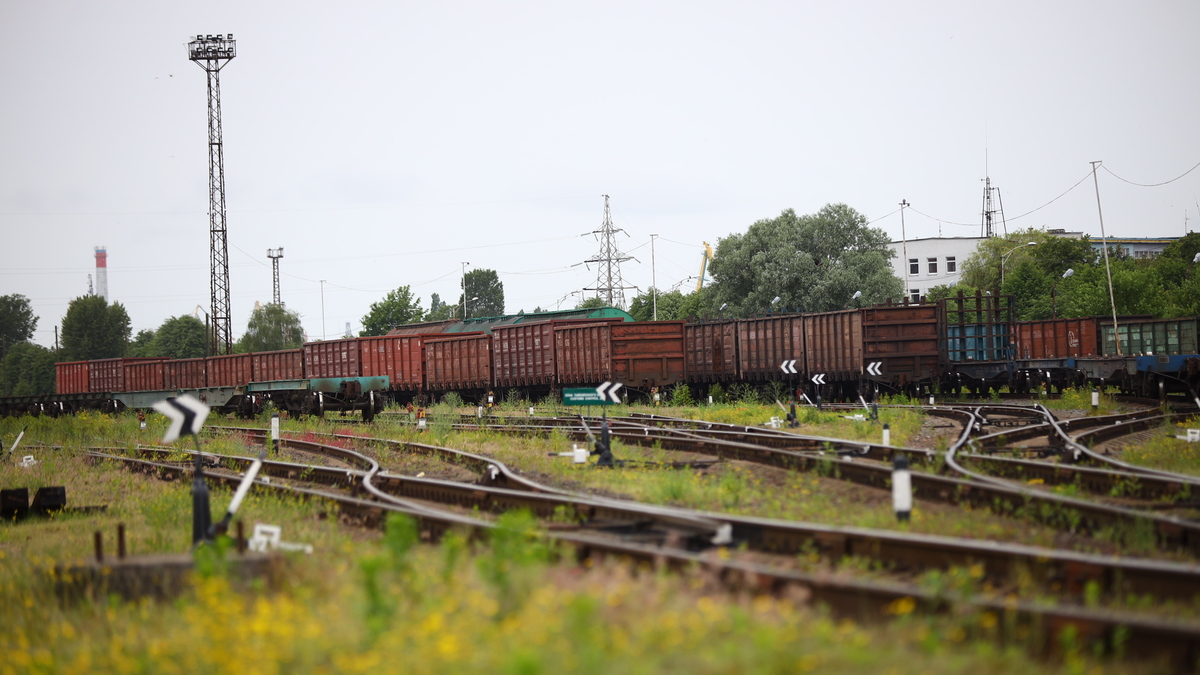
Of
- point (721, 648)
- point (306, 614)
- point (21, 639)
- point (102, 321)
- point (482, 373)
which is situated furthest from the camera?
point (102, 321)

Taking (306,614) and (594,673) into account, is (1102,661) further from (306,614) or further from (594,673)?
(306,614)

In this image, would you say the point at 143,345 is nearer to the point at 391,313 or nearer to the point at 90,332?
the point at 90,332

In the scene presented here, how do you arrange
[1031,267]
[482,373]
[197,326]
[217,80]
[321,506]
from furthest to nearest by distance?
[197,326]
[1031,267]
[217,80]
[482,373]
[321,506]

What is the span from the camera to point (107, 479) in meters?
15.9

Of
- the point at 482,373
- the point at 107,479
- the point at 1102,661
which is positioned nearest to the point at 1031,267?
the point at 482,373

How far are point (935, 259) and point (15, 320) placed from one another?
387 ft

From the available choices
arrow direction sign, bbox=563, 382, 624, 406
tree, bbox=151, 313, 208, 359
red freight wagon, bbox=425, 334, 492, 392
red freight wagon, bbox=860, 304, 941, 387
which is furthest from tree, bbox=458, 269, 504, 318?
arrow direction sign, bbox=563, 382, 624, 406

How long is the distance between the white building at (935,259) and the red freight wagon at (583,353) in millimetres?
50453

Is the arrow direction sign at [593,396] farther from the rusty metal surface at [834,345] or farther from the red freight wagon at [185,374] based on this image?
the red freight wagon at [185,374]

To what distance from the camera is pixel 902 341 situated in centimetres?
2884

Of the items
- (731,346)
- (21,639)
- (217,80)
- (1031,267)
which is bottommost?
(21,639)

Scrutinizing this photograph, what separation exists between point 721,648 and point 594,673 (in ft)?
2.19

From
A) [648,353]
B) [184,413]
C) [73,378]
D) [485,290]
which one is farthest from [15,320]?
[184,413]

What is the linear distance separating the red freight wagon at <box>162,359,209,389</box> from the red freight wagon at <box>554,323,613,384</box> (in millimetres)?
16268
